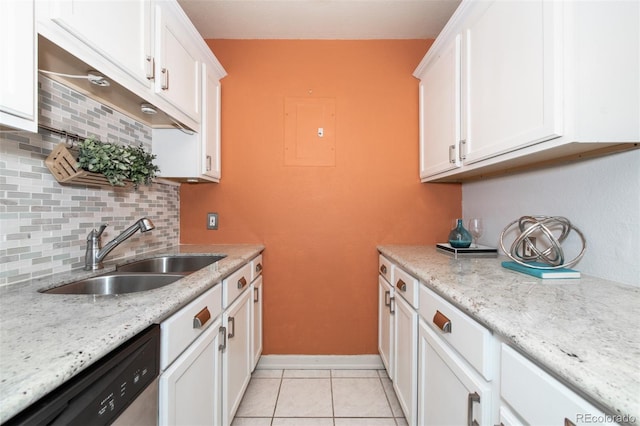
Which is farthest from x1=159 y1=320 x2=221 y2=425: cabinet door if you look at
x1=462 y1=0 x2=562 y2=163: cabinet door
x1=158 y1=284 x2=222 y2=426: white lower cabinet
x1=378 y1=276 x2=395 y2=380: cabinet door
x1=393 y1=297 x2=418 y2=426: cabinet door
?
x1=462 y1=0 x2=562 y2=163: cabinet door

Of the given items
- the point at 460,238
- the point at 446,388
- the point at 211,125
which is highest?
the point at 211,125

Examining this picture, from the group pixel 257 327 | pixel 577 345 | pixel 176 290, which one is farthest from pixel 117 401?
pixel 257 327

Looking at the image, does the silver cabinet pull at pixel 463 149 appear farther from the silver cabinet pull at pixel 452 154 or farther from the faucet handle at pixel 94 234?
the faucet handle at pixel 94 234

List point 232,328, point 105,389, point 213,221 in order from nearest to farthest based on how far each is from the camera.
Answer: point 105,389
point 232,328
point 213,221

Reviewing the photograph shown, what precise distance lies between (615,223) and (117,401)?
1605 millimetres

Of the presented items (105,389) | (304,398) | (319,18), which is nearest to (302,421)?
(304,398)

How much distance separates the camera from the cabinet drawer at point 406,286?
1247mm

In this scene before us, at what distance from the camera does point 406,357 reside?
137cm

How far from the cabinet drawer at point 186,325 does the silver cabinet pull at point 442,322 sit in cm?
85

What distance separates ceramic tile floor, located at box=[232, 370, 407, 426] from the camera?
1.49 metres

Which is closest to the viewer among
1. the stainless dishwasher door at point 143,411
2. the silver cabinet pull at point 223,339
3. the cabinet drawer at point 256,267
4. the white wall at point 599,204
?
the stainless dishwasher door at point 143,411

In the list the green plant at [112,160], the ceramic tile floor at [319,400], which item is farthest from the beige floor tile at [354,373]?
the green plant at [112,160]

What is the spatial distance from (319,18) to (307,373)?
2.46 metres

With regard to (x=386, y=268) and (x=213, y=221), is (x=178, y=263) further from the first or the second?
(x=386, y=268)
